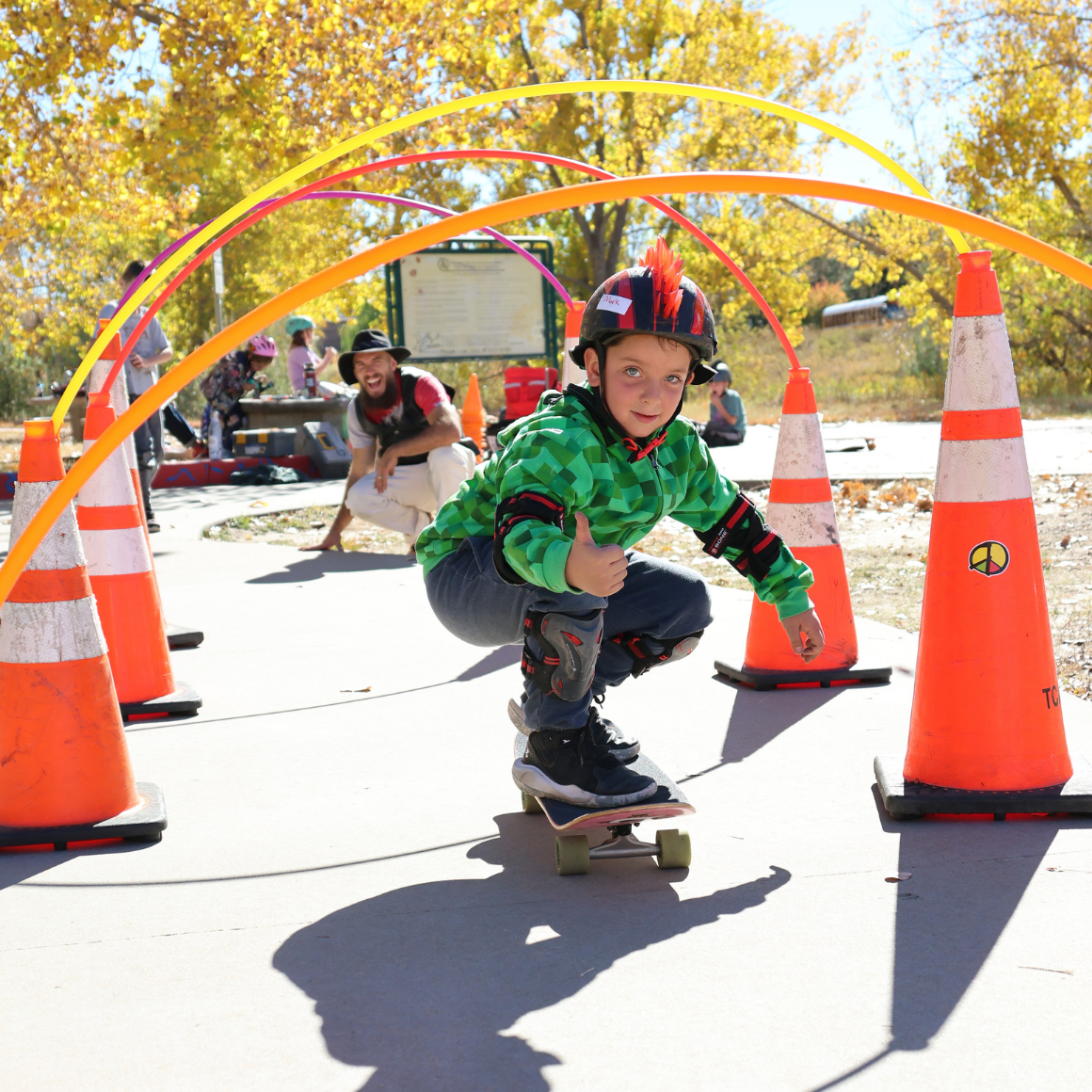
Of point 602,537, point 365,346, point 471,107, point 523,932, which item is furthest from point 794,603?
point 365,346

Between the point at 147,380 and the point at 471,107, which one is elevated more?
the point at 471,107

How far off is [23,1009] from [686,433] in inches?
74.2

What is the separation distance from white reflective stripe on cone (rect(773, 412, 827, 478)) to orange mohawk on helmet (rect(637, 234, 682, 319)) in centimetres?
170

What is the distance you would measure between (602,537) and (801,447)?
65.4 inches

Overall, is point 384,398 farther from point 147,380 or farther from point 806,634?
point 806,634

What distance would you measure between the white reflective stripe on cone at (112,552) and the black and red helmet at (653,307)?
2181mm

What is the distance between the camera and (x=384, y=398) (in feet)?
24.3

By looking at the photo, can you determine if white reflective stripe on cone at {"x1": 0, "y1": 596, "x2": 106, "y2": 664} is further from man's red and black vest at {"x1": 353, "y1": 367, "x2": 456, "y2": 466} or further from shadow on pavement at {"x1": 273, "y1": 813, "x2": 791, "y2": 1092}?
man's red and black vest at {"x1": 353, "y1": 367, "x2": 456, "y2": 466}

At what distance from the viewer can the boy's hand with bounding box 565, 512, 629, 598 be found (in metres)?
2.28

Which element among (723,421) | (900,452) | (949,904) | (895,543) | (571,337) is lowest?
(949,904)

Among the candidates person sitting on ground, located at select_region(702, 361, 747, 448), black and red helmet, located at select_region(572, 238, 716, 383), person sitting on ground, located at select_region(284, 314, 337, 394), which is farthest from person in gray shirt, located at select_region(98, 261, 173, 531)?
person sitting on ground, located at select_region(702, 361, 747, 448)

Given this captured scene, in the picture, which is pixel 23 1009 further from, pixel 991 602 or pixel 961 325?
pixel 961 325

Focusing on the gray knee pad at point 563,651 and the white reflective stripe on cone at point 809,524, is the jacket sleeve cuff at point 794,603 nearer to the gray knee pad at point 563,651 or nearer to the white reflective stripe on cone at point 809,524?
the gray knee pad at point 563,651

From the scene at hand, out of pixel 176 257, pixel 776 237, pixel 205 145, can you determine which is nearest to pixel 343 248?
pixel 776 237
